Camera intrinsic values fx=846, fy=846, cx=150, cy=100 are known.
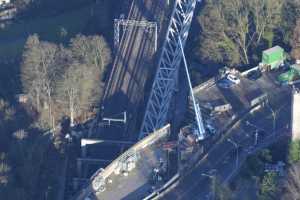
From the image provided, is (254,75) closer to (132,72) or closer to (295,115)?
(132,72)

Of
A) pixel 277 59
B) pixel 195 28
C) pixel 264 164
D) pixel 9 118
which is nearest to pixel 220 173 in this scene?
pixel 264 164

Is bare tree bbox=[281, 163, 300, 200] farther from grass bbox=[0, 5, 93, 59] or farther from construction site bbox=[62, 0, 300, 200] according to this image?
grass bbox=[0, 5, 93, 59]

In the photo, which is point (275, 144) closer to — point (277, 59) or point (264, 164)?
point (264, 164)

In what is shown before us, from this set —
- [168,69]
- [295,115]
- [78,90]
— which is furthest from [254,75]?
[78,90]

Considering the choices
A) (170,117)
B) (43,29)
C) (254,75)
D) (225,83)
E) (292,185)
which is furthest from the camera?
(43,29)

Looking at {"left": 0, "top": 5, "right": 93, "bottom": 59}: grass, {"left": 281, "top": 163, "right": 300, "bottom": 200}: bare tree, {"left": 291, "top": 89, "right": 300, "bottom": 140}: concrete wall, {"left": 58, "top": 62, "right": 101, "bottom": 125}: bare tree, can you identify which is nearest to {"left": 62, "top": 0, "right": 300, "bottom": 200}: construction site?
{"left": 291, "top": 89, "right": 300, "bottom": 140}: concrete wall

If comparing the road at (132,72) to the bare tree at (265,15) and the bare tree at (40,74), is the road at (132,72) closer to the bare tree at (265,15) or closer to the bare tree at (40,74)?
the bare tree at (40,74)
